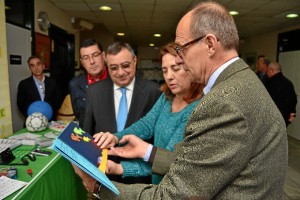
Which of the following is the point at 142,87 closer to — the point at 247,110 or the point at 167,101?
the point at 167,101

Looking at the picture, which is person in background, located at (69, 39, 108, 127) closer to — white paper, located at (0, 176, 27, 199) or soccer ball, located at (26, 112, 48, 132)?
soccer ball, located at (26, 112, 48, 132)

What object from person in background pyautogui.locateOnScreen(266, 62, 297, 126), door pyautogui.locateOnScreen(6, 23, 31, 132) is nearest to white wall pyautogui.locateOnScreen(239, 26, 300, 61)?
person in background pyautogui.locateOnScreen(266, 62, 297, 126)

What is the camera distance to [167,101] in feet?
4.44

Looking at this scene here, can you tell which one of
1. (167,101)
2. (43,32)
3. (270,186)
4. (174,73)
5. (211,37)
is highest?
(43,32)

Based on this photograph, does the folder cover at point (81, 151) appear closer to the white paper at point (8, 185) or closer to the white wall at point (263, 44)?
the white paper at point (8, 185)

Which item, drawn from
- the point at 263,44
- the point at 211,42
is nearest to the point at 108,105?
the point at 211,42

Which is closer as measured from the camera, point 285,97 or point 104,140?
point 104,140

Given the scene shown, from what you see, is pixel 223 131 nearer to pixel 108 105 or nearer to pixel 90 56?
pixel 108 105

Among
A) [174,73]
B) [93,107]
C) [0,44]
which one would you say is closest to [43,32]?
[0,44]

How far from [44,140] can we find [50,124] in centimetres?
66

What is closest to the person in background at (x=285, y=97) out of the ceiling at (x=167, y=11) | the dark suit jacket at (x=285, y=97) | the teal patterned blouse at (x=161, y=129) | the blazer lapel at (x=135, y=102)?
the dark suit jacket at (x=285, y=97)

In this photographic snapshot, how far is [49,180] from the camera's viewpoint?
1.60m

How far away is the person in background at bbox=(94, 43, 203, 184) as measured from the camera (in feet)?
3.75

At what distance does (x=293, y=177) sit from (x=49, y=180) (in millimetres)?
3455
